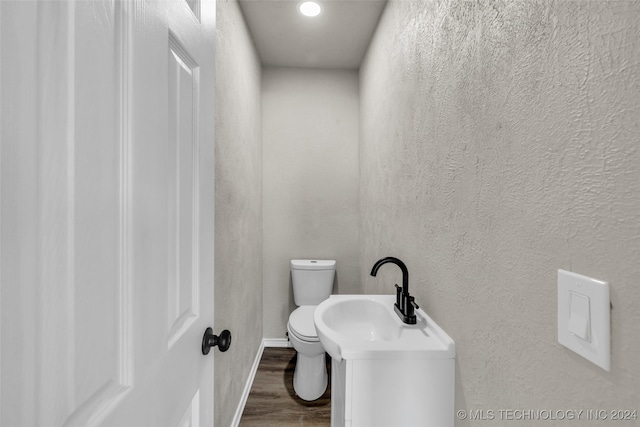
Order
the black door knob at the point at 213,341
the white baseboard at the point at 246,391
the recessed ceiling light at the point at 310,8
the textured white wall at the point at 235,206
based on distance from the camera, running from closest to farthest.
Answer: the black door knob at the point at 213,341 < the textured white wall at the point at 235,206 < the white baseboard at the point at 246,391 < the recessed ceiling light at the point at 310,8

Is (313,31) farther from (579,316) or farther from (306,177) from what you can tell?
(579,316)

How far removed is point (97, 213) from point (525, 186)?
773 mm

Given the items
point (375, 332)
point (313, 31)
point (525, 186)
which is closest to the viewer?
point (525, 186)

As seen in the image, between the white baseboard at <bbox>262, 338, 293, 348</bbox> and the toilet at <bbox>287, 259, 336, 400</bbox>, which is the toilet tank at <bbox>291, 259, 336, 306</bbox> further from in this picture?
the white baseboard at <bbox>262, 338, 293, 348</bbox>

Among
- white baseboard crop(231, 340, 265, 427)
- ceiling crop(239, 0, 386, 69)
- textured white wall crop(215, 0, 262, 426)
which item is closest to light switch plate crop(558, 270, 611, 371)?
textured white wall crop(215, 0, 262, 426)

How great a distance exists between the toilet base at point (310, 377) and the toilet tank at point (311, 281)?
58cm

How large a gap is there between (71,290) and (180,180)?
315 millimetres

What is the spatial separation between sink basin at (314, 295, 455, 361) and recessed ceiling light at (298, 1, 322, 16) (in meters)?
1.73

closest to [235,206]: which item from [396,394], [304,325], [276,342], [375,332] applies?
→ [304,325]

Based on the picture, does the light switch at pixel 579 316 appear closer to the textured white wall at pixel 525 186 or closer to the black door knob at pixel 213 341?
the textured white wall at pixel 525 186

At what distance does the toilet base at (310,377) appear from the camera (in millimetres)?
1915

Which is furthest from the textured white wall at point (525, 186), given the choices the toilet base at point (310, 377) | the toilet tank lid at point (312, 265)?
the toilet tank lid at point (312, 265)

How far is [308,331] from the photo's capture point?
1886mm

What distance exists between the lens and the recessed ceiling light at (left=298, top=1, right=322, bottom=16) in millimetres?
1818
